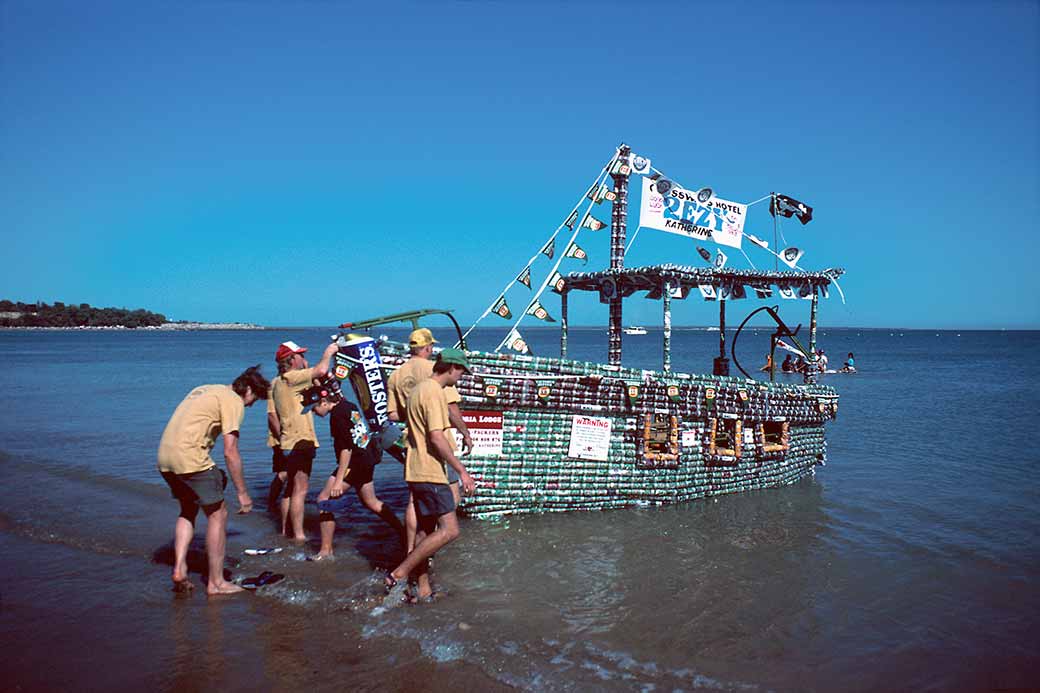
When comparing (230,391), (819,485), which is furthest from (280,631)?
(819,485)

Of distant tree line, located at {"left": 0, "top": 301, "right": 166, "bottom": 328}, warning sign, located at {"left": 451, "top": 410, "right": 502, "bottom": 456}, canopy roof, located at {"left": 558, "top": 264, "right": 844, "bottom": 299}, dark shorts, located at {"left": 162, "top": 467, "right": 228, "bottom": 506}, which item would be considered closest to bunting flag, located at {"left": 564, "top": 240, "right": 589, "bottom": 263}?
canopy roof, located at {"left": 558, "top": 264, "right": 844, "bottom": 299}

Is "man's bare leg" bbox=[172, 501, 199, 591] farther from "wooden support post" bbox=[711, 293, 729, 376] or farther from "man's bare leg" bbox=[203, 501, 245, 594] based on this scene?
"wooden support post" bbox=[711, 293, 729, 376]

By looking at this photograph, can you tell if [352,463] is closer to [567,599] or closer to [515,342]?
[567,599]

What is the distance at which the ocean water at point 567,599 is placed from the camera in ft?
15.1

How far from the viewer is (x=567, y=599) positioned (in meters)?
5.91

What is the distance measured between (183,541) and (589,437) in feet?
14.6

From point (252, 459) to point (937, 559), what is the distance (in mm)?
11314

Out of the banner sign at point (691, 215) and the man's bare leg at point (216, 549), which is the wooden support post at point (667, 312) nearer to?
the banner sign at point (691, 215)

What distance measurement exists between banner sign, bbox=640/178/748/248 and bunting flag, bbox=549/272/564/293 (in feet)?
4.74

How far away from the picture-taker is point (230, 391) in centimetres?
562

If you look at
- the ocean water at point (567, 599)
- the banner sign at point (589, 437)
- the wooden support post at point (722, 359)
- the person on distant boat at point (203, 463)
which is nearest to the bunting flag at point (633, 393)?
the banner sign at point (589, 437)

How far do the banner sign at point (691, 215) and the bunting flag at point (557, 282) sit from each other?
1.44 meters

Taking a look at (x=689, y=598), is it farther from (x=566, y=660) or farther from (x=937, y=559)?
(x=937, y=559)

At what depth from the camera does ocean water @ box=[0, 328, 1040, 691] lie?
4.61 meters
